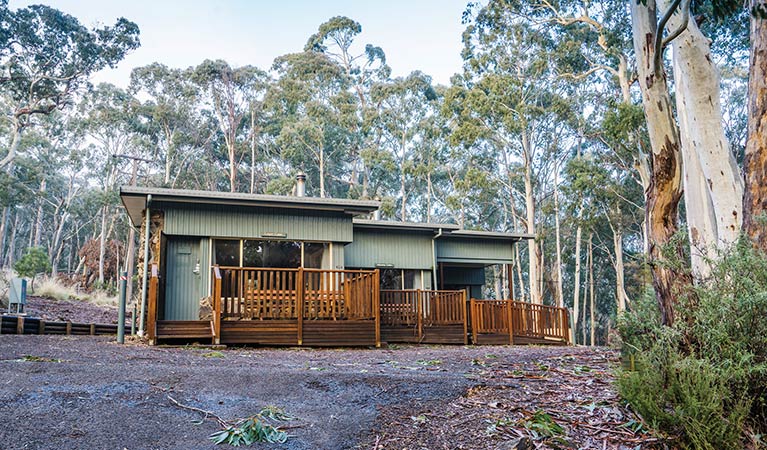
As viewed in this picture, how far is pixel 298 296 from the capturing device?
10.4m

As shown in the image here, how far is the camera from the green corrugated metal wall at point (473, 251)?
16656 millimetres

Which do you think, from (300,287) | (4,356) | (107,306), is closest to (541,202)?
(107,306)

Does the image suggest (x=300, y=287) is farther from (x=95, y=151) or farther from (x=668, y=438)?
(x=95, y=151)

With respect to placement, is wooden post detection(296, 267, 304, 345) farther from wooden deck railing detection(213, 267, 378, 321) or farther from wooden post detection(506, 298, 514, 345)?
wooden post detection(506, 298, 514, 345)

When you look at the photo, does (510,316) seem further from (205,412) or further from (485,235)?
(205,412)

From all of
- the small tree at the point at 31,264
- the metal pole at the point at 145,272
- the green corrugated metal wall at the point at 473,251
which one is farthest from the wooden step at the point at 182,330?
the small tree at the point at 31,264

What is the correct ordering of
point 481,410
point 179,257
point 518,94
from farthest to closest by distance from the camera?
point 518,94 < point 179,257 < point 481,410

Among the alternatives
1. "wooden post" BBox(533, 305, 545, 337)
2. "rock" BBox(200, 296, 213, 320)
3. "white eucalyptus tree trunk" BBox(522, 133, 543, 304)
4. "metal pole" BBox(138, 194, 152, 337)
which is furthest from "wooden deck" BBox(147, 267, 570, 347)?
"white eucalyptus tree trunk" BBox(522, 133, 543, 304)

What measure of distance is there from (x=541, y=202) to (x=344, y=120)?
12.4m

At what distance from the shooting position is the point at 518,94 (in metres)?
26.8

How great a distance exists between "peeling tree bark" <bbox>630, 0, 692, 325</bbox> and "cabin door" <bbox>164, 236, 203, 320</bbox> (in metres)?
9.20

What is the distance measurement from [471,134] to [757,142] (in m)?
20.8

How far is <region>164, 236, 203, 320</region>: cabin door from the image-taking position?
12.1 m

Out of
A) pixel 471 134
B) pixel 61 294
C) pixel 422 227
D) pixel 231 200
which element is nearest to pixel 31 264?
pixel 61 294
